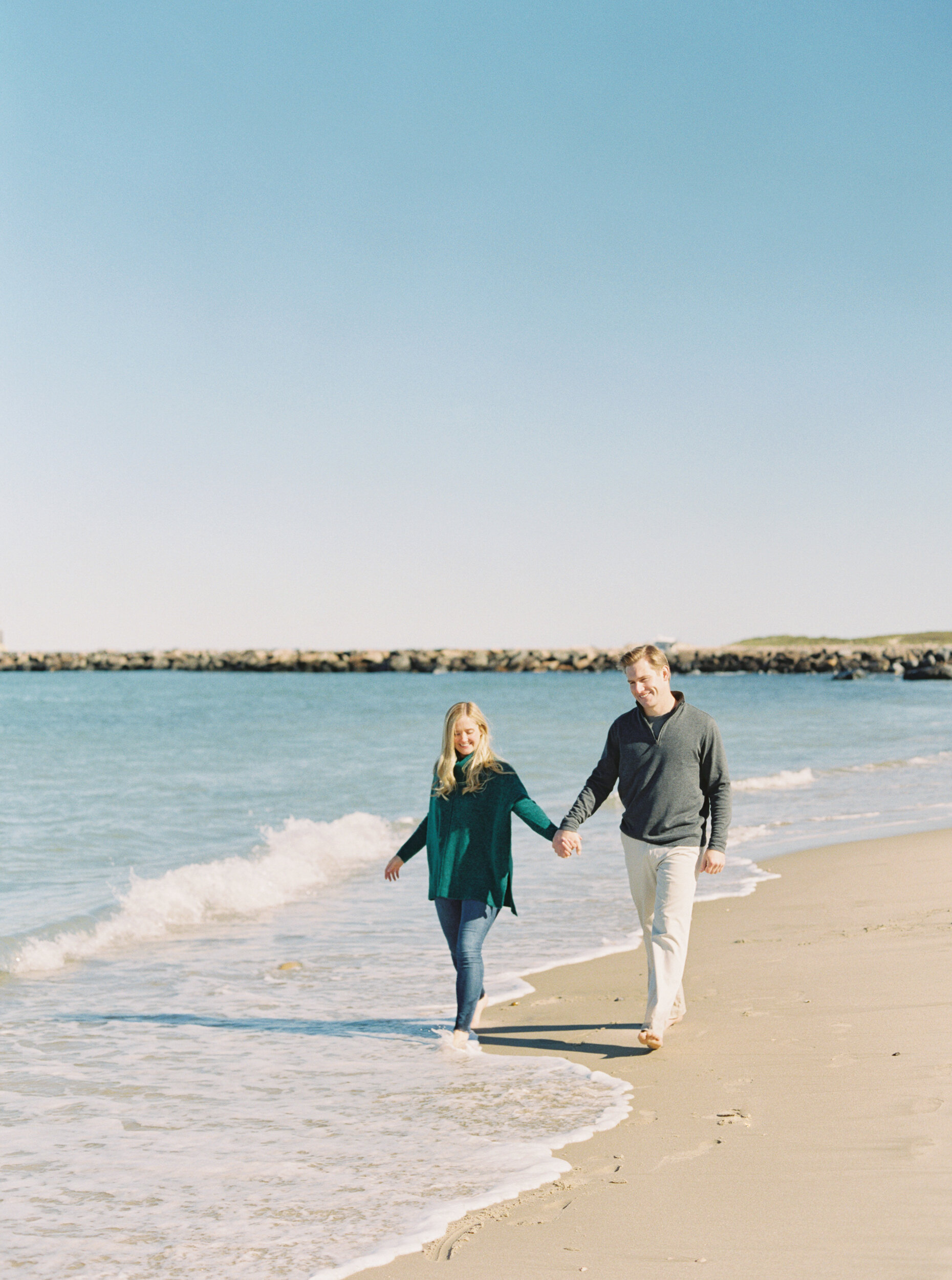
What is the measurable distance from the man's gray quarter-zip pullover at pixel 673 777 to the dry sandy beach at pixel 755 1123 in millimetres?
1010

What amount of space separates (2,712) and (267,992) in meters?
51.2

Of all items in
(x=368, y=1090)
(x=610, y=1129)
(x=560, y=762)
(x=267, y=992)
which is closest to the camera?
(x=610, y=1129)

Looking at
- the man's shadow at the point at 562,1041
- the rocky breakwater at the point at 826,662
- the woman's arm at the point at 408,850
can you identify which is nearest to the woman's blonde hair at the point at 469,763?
the woman's arm at the point at 408,850

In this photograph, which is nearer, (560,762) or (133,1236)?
(133,1236)

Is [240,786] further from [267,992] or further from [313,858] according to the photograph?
[267,992]

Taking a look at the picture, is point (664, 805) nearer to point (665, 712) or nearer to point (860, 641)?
point (665, 712)

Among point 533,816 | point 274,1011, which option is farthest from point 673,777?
point 274,1011

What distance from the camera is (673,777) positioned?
17.8 feet

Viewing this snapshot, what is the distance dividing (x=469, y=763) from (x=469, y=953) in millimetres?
923

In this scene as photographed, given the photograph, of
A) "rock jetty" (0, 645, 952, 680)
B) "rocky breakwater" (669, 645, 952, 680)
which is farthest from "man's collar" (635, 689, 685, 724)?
"rock jetty" (0, 645, 952, 680)

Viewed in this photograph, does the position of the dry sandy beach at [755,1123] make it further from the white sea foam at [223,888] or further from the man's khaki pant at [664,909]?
the white sea foam at [223,888]

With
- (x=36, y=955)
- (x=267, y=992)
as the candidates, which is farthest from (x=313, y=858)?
(x=267, y=992)

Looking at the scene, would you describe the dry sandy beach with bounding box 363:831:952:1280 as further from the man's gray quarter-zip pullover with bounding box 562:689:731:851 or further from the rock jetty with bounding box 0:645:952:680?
the rock jetty with bounding box 0:645:952:680

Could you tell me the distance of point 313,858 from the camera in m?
12.6
